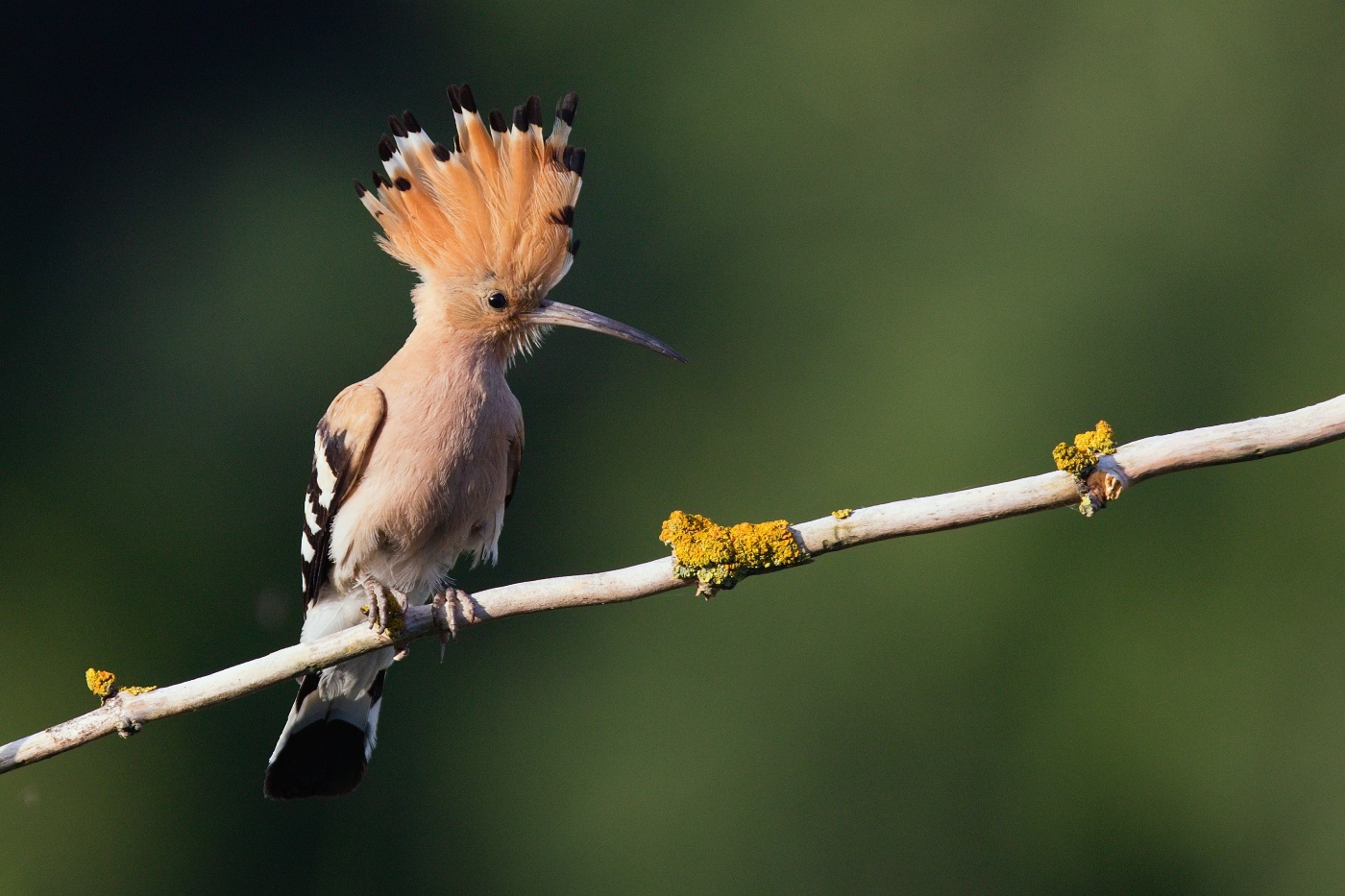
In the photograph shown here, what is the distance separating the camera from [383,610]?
1953 millimetres

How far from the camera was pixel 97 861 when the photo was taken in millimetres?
5367

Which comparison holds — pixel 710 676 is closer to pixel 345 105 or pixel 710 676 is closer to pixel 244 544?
pixel 244 544

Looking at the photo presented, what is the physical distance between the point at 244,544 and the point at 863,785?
8.50 feet

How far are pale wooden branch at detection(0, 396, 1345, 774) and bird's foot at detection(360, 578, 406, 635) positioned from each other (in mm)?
14

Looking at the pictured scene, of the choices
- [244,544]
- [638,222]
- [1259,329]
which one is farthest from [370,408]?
[1259,329]

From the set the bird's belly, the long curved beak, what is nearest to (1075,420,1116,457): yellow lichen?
the long curved beak

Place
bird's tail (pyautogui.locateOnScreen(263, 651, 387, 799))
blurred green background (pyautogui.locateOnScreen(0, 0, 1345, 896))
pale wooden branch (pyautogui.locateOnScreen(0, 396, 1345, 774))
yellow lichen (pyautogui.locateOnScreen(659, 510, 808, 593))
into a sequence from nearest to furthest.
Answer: pale wooden branch (pyautogui.locateOnScreen(0, 396, 1345, 774)) < yellow lichen (pyautogui.locateOnScreen(659, 510, 808, 593)) < bird's tail (pyautogui.locateOnScreen(263, 651, 387, 799)) < blurred green background (pyautogui.locateOnScreen(0, 0, 1345, 896))

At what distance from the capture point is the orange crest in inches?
93.9

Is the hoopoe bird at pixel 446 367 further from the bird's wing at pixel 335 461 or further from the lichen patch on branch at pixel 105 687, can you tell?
the lichen patch on branch at pixel 105 687

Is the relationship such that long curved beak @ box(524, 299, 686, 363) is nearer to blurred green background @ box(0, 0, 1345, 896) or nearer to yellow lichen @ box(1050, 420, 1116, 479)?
yellow lichen @ box(1050, 420, 1116, 479)

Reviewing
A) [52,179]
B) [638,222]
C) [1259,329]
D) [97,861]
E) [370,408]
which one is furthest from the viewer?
[52,179]

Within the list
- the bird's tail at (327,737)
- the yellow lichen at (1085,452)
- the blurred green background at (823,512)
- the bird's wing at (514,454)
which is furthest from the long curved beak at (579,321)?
the blurred green background at (823,512)

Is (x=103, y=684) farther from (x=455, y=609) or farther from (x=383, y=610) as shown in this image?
(x=455, y=609)

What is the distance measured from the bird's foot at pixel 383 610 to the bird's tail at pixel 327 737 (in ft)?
1.72
